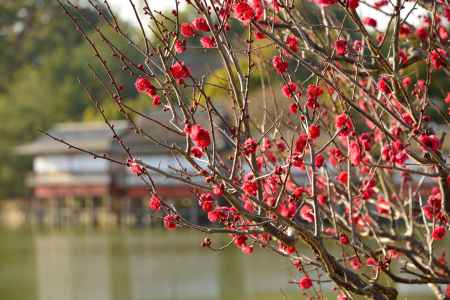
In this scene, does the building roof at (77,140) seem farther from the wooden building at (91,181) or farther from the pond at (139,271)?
the pond at (139,271)

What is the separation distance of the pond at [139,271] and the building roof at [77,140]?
194 inches

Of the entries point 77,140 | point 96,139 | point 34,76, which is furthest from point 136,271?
point 34,76

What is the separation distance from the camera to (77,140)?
98.0 feet

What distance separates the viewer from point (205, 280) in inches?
631

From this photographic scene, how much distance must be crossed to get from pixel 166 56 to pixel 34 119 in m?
32.0

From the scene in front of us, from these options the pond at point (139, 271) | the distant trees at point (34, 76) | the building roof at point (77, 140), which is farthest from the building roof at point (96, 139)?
the pond at point (139, 271)

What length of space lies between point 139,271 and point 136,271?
0.08 metres

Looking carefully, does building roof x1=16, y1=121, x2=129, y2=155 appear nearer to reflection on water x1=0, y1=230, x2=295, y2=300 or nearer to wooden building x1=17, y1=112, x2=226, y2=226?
wooden building x1=17, y1=112, x2=226, y2=226

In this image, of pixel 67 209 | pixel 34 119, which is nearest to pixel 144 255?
pixel 67 209

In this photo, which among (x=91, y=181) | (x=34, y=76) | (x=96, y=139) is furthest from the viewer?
(x=34, y=76)

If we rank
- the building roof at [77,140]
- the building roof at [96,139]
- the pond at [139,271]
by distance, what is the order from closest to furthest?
the pond at [139,271] < the building roof at [96,139] < the building roof at [77,140]

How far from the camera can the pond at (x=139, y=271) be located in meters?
14.9

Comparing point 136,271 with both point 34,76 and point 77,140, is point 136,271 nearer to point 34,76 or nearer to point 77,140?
point 77,140

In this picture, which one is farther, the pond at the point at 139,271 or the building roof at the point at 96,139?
the building roof at the point at 96,139
